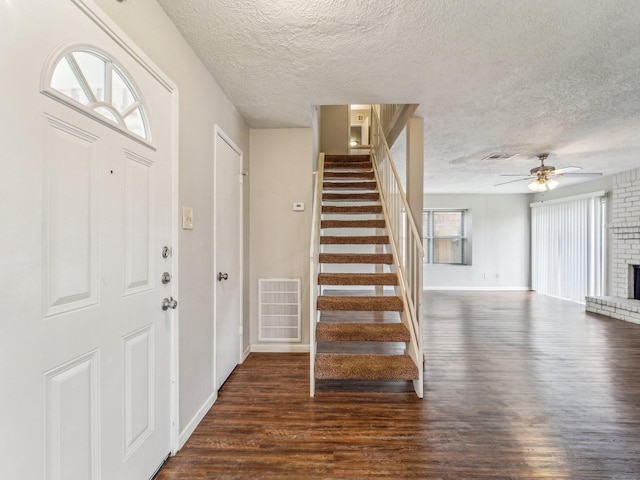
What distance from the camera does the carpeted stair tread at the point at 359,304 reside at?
8.94 feet

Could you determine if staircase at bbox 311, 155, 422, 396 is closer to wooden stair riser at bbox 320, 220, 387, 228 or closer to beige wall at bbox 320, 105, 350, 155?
wooden stair riser at bbox 320, 220, 387, 228

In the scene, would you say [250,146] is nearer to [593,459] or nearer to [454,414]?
[454,414]

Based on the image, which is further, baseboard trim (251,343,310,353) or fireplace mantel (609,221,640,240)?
fireplace mantel (609,221,640,240)

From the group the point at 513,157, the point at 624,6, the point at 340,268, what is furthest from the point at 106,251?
the point at 340,268

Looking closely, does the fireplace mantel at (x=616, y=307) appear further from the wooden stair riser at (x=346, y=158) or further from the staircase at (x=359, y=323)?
the wooden stair riser at (x=346, y=158)

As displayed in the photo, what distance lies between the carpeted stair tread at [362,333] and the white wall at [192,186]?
905mm

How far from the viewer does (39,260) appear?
0.94 m

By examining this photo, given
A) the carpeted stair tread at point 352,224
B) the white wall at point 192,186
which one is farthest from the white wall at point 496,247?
the white wall at point 192,186

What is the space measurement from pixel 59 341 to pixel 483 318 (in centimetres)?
511

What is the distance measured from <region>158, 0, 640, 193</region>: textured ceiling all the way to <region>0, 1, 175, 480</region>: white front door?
694mm

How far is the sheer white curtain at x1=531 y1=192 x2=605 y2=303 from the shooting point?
225 inches

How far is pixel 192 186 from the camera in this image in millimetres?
1917

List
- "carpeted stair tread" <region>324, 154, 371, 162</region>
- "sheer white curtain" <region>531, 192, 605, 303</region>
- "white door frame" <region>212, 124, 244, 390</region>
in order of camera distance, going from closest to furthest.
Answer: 1. "white door frame" <region>212, 124, 244, 390</region>
2. "carpeted stair tread" <region>324, 154, 371, 162</region>
3. "sheer white curtain" <region>531, 192, 605, 303</region>

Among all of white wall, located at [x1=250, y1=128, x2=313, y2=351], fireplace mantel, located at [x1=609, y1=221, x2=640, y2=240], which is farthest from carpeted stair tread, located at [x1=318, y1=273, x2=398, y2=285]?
fireplace mantel, located at [x1=609, y1=221, x2=640, y2=240]
